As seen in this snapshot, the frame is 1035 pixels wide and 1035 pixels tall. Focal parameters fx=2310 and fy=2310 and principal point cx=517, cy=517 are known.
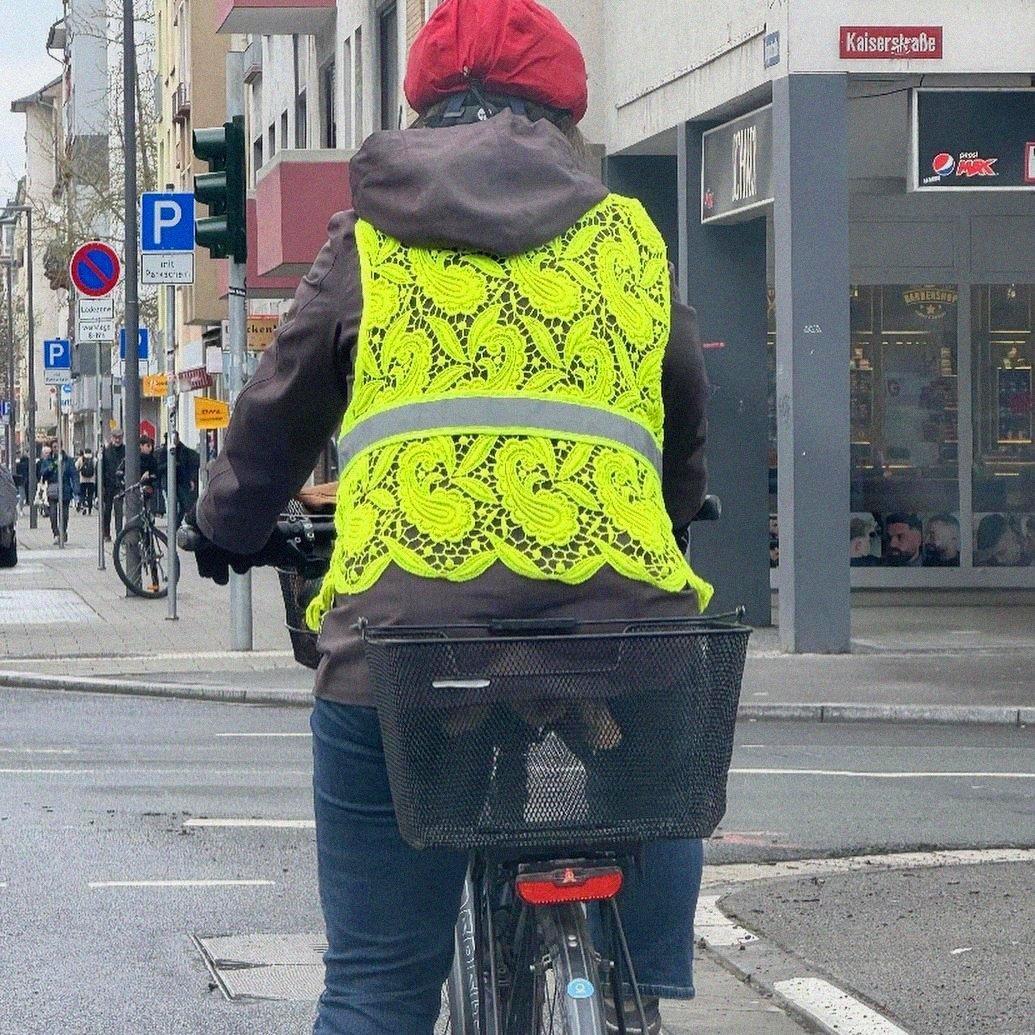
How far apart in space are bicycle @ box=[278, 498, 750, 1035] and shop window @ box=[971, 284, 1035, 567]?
18.8 metres

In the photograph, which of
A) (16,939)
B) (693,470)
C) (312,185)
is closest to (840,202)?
(312,185)

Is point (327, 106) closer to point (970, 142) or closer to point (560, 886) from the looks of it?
point (970, 142)

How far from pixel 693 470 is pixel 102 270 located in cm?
2171

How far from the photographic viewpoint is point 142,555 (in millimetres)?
22578

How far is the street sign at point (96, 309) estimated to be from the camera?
25.8 metres

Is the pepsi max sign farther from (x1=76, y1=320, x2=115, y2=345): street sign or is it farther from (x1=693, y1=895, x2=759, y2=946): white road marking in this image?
(x1=76, y1=320, x2=115, y2=345): street sign

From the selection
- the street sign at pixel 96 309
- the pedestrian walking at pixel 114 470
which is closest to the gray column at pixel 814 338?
the street sign at pixel 96 309

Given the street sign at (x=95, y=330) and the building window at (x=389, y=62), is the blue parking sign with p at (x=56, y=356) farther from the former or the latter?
the building window at (x=389, y=62)

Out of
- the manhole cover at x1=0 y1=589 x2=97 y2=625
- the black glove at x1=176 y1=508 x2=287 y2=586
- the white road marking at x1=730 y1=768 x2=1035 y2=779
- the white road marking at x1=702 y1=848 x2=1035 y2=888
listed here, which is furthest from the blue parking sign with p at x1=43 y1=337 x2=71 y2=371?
the black glove at x1=176 y1=508 x2=287 y2=586

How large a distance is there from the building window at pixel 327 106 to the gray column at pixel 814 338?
15.5m

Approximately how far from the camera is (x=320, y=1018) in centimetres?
318

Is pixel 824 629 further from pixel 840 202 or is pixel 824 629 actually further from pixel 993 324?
pixel 993 324

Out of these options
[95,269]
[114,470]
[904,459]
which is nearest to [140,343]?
[95,269]

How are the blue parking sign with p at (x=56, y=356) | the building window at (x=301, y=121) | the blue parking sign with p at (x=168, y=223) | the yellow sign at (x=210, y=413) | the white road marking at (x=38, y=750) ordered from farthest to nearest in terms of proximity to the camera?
1. the blue parking sign with p at (x=56, y=356)
2. the building window at (x=301, y=121)
3. the yellow sign at (x=210, y=413)
4. the blue parking sign with p at (x=168, y=223)
5. the white road marking at (x=38, y=750)
